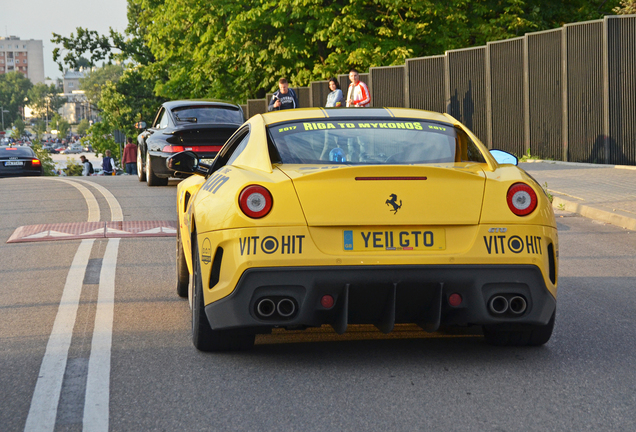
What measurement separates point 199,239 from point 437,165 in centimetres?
138

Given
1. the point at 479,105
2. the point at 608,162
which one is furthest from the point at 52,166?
the point at 608,162

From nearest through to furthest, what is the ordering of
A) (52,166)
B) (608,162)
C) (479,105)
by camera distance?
1. (608,162)
2. (479,105)
3. (52,166)

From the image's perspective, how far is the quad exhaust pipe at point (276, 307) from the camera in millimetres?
4730

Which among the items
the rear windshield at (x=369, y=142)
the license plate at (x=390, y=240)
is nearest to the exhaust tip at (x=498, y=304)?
the license plate at (x=390, y=240)

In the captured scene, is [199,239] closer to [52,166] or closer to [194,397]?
[194,397]

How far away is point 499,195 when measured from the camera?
489 centimetres

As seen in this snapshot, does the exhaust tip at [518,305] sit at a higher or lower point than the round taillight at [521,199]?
lower

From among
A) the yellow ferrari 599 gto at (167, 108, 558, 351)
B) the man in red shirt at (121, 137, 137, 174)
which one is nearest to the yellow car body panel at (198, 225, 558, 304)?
the yellow ferrari 599 gto at (167, 108, 558, 351)

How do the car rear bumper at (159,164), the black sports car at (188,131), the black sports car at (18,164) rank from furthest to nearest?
the black sports car at (18,164), the car rear bumper at (159,164), the black sports car at (188,131)

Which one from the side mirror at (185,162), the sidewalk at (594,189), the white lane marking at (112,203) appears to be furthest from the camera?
the white lane marking at (112,203)

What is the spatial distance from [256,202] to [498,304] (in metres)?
1.34

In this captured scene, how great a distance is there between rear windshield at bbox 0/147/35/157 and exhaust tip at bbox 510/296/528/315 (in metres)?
28.1

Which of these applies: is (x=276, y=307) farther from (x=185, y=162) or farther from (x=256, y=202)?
(x=185, y=162)

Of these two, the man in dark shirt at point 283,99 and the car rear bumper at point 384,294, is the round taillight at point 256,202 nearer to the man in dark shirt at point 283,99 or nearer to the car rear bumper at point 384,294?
the car rear bumper at point 384,294
